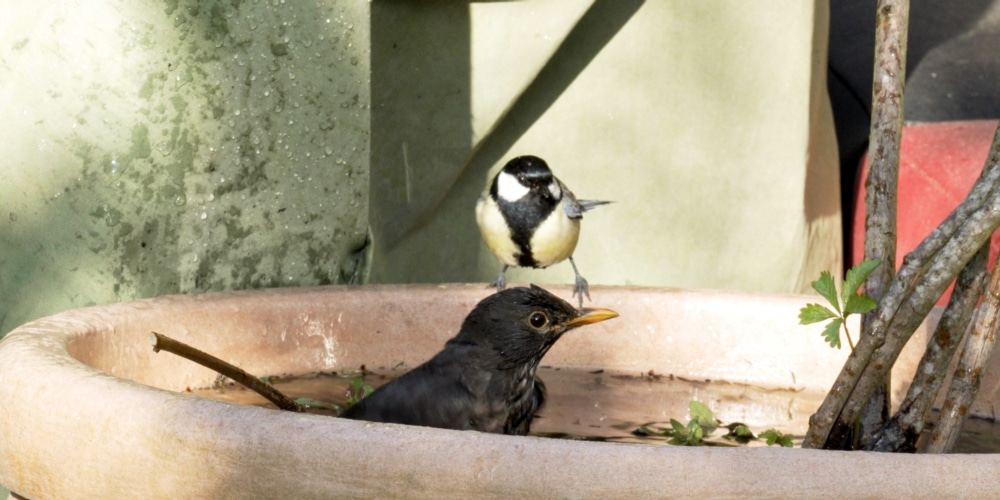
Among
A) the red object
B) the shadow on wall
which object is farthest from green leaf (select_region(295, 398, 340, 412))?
the red object

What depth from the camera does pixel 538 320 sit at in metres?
2.37

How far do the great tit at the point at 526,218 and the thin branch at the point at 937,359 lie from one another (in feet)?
6.00

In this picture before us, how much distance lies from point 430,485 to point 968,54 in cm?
482

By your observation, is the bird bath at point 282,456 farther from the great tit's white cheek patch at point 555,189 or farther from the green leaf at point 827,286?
the great tit's white cheek patch at point 555,189

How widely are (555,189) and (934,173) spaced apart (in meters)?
2.09

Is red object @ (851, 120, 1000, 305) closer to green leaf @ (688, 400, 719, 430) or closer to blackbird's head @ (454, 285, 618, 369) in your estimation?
green leaf @ (688, 400, 719, 430)

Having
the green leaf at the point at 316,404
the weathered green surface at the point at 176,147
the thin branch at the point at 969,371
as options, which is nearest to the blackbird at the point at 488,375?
the green leaf at the point at 316,404

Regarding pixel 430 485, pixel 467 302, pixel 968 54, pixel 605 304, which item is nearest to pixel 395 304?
pixel 467 302

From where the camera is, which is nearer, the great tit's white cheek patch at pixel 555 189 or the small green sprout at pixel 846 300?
the small green sprout at pixel 846 300

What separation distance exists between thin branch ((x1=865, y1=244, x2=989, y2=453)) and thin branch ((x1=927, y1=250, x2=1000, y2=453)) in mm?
31

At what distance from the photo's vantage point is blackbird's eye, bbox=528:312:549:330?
7.73 feet

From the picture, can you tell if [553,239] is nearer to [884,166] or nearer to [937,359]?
[884,166]

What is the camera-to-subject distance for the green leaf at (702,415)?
239 cm

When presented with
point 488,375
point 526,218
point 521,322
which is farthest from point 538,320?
point 526,218
